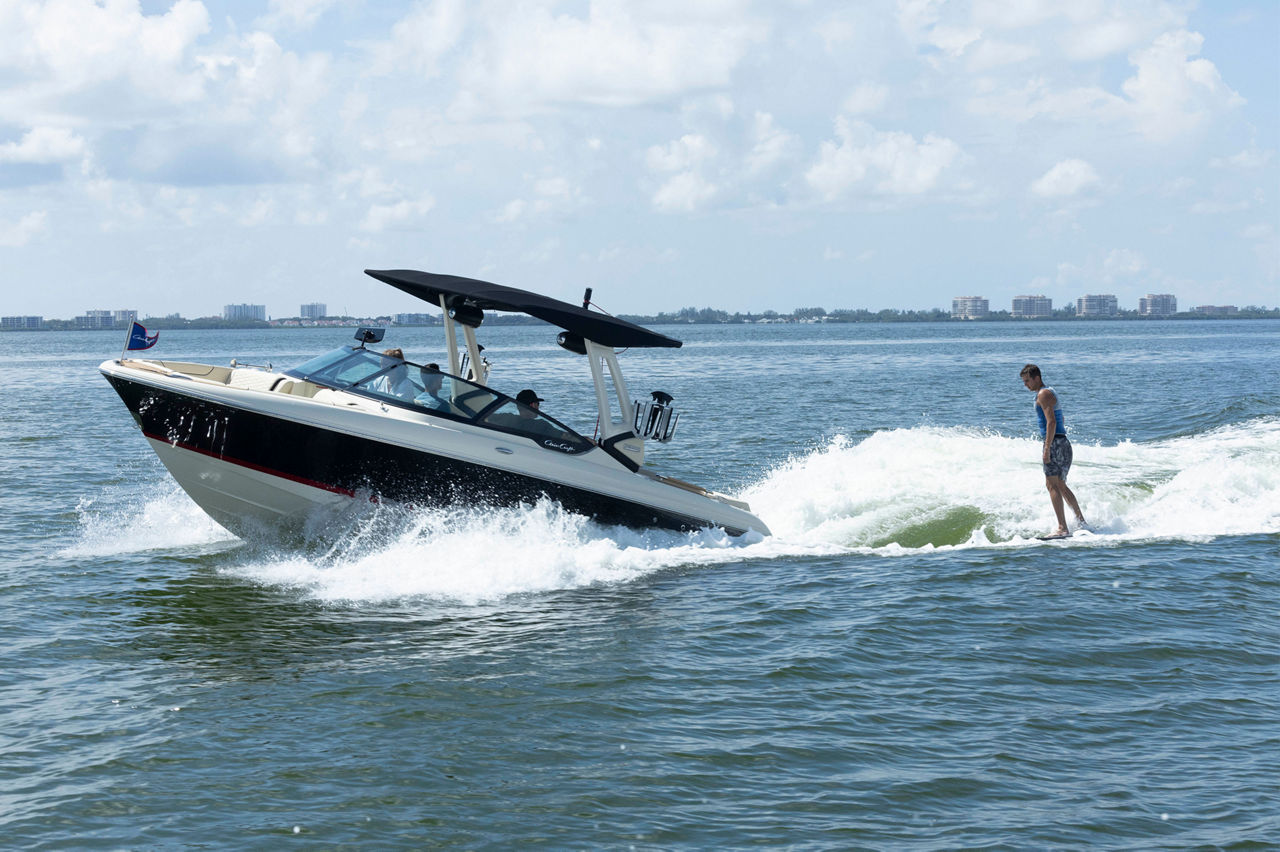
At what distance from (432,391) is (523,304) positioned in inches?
50.4

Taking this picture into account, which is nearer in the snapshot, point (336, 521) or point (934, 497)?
point (336, 521)

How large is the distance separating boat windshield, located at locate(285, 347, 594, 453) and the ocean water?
872 mm

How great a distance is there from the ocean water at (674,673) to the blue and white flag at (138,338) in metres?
2.40

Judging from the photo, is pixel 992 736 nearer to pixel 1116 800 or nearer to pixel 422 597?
pixel 1116 800

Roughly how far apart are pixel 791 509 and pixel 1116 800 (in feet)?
27.6

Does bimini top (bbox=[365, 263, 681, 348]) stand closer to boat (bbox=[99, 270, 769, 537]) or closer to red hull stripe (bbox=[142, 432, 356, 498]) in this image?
boat (bbox=[99, 270, 769, 537])

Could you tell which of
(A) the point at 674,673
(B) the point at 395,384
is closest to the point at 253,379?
(B) the point at 395,384

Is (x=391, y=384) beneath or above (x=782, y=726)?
above

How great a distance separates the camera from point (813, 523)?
47.7 feet

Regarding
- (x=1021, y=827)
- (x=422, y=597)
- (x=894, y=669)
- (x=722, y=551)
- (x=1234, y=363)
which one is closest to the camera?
(x=1021, y=827)

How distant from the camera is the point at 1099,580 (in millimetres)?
11469

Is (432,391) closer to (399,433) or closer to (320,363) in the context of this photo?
(399,433)

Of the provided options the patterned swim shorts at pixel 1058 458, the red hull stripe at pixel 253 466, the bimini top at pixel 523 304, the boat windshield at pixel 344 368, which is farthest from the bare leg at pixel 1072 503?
the red hull stripe at pixel 253 466

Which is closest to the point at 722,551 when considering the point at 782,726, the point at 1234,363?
the point at 782,726
